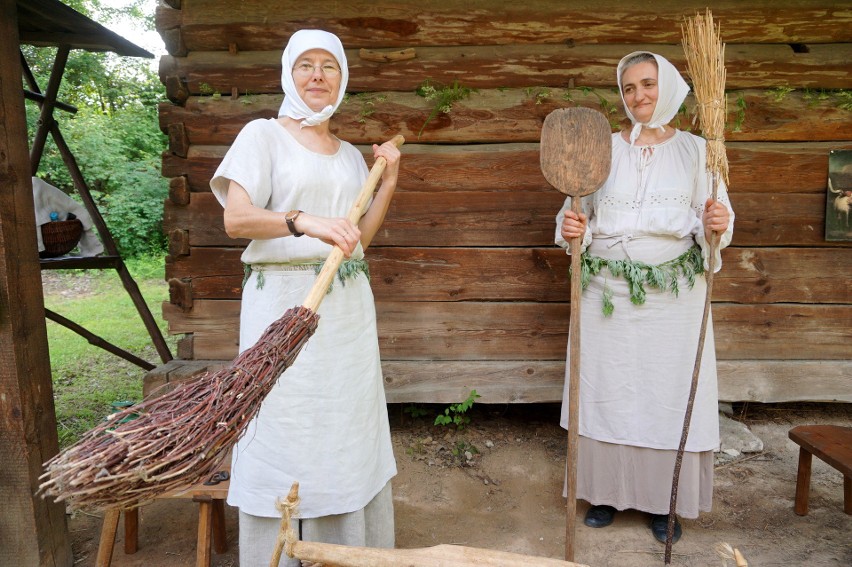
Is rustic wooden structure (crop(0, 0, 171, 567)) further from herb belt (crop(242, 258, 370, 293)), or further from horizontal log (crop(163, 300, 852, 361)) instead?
horizontal log (crop(163, 300, 852, 361))

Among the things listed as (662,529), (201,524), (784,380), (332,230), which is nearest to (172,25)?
(332,230)

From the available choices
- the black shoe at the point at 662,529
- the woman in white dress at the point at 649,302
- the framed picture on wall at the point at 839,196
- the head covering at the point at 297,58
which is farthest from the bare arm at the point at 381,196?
the framed picture on wall at the point at 839,196

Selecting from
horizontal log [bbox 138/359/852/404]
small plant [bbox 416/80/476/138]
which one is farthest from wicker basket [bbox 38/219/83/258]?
small plant [bbox 416/80/476/138]

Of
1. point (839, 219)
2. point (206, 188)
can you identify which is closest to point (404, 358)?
point (206, 188)

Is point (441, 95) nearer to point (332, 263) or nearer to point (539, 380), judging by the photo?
point (539, 380)

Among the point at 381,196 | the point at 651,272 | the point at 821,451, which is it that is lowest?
the point at 821,451

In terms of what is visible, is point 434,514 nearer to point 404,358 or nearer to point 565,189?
point 404,358


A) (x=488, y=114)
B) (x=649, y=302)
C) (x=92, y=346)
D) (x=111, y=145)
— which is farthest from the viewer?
(x=111, y=145)

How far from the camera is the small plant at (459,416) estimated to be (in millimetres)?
3801

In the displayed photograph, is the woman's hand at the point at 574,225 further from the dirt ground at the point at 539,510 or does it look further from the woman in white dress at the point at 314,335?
the dirt ground at the point at 539,510

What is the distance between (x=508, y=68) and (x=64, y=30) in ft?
9.50

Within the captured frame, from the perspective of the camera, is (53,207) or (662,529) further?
(53,207)

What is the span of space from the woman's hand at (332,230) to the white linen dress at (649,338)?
136 cm

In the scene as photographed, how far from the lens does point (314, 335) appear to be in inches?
80.2
